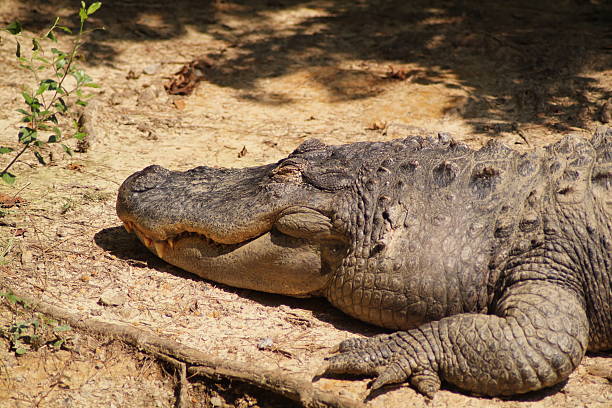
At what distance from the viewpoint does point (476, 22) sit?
876cm

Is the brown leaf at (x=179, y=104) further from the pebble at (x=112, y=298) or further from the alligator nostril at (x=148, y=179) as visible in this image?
the pebble at (x=112, y=298)

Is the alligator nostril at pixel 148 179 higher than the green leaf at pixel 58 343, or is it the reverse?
the alligator nostril at pixel 148 179

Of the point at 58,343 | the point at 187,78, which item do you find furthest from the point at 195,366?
the point at 187,78

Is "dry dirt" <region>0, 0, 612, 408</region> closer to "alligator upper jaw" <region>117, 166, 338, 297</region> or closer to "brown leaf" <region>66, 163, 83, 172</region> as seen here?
"brown leaf" <region>66, 163, 83, 172</region>

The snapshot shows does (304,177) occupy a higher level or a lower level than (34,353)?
higher

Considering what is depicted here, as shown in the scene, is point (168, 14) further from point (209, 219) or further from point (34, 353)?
point (34, 353)

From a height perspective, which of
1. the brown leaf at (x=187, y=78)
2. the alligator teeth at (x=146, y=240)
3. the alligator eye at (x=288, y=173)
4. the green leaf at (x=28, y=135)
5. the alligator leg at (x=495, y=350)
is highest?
the green leaf at (x=28, y=135)

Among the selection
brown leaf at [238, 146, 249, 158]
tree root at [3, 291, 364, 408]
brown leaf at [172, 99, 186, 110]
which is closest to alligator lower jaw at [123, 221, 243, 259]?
tree root at [3, 291, 364, 408]

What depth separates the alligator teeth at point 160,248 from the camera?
413cm

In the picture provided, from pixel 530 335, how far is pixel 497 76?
4656 mm

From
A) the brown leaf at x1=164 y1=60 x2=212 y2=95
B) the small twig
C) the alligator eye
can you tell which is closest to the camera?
the small twig

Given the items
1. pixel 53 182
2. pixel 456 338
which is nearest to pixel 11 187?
pixel 53 182

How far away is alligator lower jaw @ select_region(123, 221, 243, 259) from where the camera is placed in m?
3.97

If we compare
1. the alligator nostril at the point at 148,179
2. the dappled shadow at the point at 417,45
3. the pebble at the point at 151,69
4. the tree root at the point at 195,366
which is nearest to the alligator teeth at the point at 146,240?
the alligator nostril at the point at 148,179
